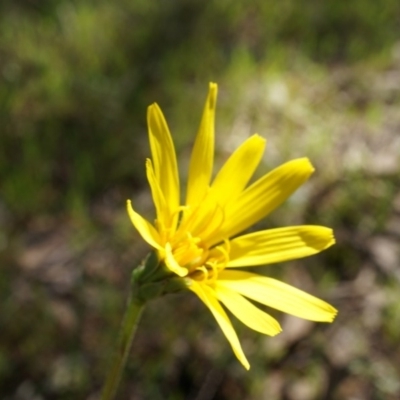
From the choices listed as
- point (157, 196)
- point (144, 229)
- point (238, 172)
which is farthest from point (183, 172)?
point (144, 229)

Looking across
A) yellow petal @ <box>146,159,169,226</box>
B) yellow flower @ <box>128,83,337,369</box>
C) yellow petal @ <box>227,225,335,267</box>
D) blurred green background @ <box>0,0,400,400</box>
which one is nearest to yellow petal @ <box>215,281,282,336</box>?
yellow flower @ <box>128,83,337,369</box>

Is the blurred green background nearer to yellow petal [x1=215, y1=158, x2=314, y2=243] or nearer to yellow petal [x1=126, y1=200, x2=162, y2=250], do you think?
yellow petal [x1=215, y1=158, x2=314, y2=243]

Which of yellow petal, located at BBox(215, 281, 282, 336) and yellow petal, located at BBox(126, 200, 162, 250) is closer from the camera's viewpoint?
yellow petal, located at BBox(126, 200, 162, 250)

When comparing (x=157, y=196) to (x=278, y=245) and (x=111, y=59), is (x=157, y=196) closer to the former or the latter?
(x=278, y=245)

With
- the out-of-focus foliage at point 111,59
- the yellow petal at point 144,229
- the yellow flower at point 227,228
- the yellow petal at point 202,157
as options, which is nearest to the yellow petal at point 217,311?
the yellow flower at point 227,228

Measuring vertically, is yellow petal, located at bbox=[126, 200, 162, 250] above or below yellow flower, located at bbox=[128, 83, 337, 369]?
above

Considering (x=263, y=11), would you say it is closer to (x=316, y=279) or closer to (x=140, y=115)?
(x=140, y=115)
